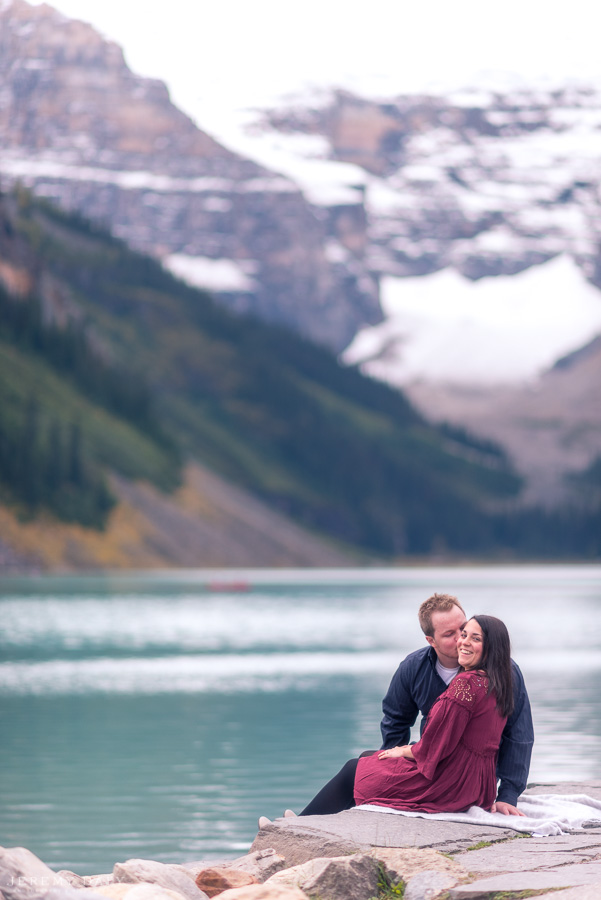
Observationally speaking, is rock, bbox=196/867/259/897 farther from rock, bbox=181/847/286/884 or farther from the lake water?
the lake water

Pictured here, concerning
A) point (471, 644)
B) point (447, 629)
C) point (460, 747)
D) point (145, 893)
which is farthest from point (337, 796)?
point (145, 893)

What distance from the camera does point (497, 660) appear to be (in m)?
12.7

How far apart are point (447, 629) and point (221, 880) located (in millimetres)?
3151

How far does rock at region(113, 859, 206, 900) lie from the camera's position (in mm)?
12852

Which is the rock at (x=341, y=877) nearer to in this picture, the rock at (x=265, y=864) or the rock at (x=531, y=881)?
the rock at (x=531, y=881)

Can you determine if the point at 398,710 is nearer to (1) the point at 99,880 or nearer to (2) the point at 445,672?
(2) the point at 445,672

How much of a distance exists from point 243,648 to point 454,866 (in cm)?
5900

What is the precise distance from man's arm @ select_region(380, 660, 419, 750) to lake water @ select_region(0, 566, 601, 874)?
25.0 ft

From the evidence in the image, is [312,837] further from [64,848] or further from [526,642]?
[526,642]

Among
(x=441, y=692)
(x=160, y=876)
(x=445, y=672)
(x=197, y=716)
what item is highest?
(x=445, y=672)

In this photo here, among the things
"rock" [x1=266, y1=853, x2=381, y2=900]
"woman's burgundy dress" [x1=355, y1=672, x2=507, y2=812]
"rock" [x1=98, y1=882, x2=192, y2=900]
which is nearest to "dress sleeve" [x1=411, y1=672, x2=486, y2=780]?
"woman's burgundy dress" [x1=355, y1=672, x2=507, y2=812]

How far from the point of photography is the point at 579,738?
3409 centimetres

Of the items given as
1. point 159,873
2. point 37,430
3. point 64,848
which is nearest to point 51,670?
point 64,848

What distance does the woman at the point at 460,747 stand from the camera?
12.7 metres
